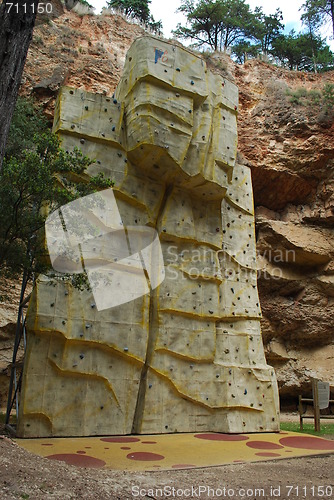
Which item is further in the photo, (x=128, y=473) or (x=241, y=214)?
(x=241, y=214)

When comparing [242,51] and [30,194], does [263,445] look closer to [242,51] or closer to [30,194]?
[30,194]

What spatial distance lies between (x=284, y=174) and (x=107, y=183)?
1142 cm

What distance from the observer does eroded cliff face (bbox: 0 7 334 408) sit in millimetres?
15680

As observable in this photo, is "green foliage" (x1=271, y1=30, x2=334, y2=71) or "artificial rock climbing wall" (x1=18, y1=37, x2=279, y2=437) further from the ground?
"green foliage" (x1=271, y1=30, x2=334, y2=71)

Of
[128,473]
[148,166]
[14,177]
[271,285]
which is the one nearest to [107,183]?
[14,177]

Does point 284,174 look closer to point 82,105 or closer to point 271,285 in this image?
point 271,285

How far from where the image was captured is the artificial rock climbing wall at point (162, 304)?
789 cm

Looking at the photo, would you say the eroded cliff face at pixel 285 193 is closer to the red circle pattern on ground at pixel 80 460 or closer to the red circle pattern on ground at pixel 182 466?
the red circle pattern on ground at pixel 182 466

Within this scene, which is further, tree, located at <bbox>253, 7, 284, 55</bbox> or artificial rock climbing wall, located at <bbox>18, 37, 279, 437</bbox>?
tree, located at <bbox>253, 7, 284, 55</bbox>

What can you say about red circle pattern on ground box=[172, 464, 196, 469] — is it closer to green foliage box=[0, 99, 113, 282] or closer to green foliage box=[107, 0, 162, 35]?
green foliage box=[0, 99, 113, 282]

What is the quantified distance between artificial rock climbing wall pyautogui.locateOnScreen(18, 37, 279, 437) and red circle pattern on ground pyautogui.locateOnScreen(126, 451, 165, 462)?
189 cm

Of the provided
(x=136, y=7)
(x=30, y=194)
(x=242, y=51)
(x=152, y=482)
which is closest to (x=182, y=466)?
(x=152, y=482)

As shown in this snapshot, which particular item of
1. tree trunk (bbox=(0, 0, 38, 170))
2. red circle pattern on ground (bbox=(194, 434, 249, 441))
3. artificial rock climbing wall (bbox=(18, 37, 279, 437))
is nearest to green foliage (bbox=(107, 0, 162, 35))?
artificial rock climbing wall (bbox=(18, 37, 279, 437))

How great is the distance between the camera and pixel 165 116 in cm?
898
